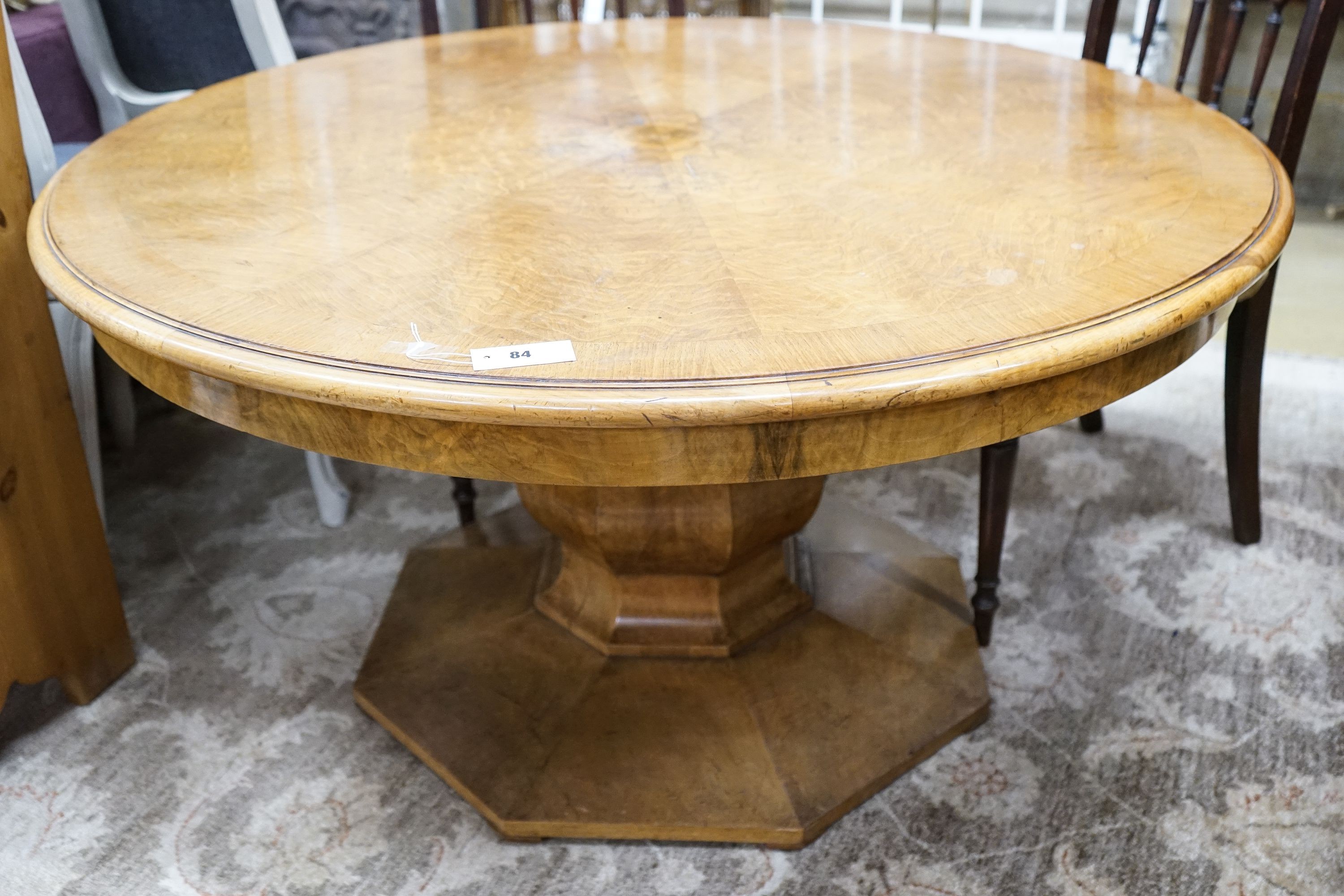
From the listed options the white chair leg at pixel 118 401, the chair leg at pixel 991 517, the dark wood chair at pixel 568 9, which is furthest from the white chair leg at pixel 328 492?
the dark wood chair at pixel 568 9

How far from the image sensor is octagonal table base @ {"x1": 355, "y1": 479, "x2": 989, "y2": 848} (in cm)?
126

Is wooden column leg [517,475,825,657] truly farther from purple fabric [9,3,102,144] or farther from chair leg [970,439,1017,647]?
purple fabric [9,3,102,144]

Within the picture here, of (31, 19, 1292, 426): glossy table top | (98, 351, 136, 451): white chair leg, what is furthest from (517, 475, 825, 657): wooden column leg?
(98, 351, 136, 451): white chair leg

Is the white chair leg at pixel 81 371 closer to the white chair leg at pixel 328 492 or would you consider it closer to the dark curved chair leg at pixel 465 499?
the white chair leg at pixel 328 492

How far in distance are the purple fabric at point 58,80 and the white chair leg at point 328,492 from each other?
0.86 metres

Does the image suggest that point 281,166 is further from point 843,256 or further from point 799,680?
point 799,680

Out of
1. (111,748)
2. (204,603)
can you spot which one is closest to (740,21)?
(204,603)

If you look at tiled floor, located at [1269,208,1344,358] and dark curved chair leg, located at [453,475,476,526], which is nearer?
dark curved chair leg, located at [453,475,476,526]

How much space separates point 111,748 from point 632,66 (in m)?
1.16

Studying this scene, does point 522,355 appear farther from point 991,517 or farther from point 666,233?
point 991,517

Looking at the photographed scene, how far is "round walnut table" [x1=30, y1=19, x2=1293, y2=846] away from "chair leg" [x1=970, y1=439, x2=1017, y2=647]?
61 millimetres

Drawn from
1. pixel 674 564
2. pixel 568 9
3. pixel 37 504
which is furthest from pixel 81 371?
pixel 568 9

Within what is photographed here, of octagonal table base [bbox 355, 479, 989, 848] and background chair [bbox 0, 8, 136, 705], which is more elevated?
background chair [bbox 0, 8, 136, 705]

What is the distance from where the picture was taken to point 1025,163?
114 centimetres
